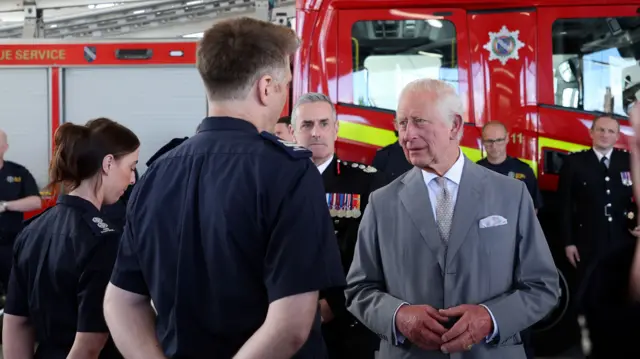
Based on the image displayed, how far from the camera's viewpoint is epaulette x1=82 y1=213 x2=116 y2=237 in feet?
7.09

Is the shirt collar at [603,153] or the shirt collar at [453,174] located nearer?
the shirt collar at [453,174]

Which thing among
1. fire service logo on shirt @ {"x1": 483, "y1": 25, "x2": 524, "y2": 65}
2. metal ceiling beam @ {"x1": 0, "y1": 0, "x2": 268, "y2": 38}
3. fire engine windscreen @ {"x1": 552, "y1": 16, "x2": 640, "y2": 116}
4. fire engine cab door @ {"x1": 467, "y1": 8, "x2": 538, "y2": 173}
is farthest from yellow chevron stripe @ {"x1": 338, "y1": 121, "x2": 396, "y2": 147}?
metal ceiling beam @ {"x1": 0, "y1": 0, "x2": 268, "y2": 38}

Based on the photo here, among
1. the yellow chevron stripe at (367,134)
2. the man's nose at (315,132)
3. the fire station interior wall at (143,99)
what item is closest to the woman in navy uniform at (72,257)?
the man's nose at (315,132)

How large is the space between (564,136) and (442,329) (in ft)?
9.44

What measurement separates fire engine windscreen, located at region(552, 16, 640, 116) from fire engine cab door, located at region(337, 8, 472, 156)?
1.87 ft

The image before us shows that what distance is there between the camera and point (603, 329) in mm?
1255

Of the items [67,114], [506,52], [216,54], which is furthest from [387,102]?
[216,54]

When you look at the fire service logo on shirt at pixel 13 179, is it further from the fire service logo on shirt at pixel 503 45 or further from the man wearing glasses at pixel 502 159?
the fire service logo on shirt at pixel 503 45

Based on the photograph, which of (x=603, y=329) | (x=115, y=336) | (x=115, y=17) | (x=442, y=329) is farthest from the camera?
(x=115, y=17)

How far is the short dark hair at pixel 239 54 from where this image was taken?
4.98 feet

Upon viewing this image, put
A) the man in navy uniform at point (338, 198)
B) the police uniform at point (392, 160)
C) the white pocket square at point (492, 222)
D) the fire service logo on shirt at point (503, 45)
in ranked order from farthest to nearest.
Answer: the fire service logo on shirt at point (503, 45), the police uniform at point (392, 160), the man in navy uniform at point (338, 198), the white pocket square at point (492, 222)

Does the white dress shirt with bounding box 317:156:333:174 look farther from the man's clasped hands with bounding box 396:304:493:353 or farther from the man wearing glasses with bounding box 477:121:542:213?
the man wearing glasses with bounding box 477:121:542:213

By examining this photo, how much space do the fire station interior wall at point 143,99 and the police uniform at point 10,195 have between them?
56 centimetres

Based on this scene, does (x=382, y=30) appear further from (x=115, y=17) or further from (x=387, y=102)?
(x=115, y=17)
